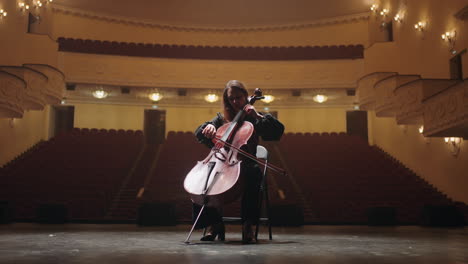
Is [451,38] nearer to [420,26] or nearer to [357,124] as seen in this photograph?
[420,26]

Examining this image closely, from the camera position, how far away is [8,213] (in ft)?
25.9

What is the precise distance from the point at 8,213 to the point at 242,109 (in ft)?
20.2

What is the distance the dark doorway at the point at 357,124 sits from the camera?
19.0 metres

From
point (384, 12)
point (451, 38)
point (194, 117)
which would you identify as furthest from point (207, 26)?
point (451, 38)

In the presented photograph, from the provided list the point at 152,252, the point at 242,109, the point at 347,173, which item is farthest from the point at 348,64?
the point at 152,252

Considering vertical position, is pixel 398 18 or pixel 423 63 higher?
pixel 398 18

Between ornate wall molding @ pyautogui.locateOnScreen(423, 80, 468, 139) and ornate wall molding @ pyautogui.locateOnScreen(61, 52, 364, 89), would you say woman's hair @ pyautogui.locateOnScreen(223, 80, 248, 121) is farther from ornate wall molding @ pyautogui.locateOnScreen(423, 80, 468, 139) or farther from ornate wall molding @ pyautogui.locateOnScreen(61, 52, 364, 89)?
ornate wall molding @ pyautogui.locateOnScreen(61, 52, 364, 89)

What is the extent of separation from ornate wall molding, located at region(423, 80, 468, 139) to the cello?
6.10 m

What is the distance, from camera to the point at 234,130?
341 cm

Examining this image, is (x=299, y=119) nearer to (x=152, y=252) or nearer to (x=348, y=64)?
(x=348, y=64)

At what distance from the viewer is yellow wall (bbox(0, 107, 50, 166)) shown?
13.3 m

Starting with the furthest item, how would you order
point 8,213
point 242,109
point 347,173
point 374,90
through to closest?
point 374,90, point 347,173, point 8,213, point 242,109

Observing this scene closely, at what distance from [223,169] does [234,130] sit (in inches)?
13.9

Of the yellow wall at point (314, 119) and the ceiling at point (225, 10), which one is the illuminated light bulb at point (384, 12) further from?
the yellow wall at point (314, 119)
